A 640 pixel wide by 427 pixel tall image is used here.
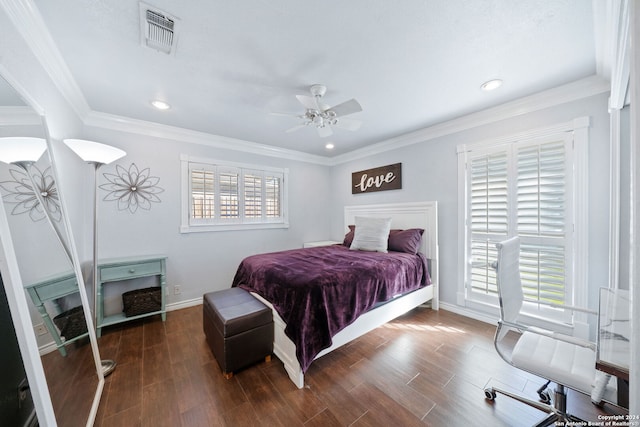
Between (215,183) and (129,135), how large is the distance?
1.13 meters

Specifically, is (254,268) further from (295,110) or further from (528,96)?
(528,96)

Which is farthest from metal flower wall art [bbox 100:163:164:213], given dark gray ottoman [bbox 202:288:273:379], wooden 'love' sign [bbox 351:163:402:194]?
wooden 'love' sign [bbox 351:163:402:194]

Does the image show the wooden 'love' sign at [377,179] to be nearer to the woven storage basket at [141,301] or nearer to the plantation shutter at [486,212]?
the plantation shutter at [486,212]

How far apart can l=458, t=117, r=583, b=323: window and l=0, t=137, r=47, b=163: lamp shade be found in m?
3.79

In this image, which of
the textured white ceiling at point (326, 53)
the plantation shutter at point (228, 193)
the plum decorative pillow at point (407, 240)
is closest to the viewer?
the textured white ceiling at point (326, 53)

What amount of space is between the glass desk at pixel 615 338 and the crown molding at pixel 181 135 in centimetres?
402

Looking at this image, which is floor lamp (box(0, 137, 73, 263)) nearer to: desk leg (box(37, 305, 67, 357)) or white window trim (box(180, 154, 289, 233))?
desk leg (box(37, 305, 67, 357))

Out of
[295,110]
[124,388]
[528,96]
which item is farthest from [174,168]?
[528,96]

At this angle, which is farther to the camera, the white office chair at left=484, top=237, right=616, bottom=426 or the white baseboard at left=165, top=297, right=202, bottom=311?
the white baseboard at left=165, top=297, right=202, bottom=311

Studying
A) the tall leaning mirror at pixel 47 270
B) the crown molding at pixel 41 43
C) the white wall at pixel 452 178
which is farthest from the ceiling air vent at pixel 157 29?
the white wall at pixel 452 178

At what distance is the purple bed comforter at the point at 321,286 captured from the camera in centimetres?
181

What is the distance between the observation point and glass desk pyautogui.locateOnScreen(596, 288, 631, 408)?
0.85m

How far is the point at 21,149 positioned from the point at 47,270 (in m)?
0.70

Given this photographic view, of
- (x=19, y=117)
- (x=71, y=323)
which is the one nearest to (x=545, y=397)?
(x=71, y=323)
